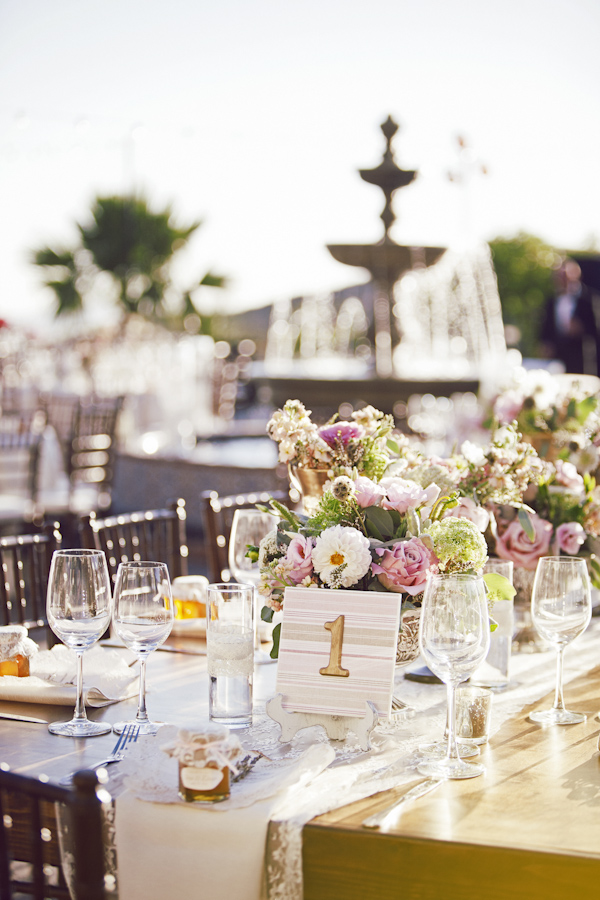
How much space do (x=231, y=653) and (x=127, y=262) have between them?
14.2 meters

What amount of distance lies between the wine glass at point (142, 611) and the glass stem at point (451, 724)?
0.46m

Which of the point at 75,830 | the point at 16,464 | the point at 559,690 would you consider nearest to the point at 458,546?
the point at 559,690

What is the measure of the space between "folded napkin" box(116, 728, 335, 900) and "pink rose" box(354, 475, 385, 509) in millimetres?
519

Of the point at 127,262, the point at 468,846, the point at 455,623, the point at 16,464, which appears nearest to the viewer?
the point at 468,846

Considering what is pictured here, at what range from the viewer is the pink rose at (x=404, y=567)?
5.23ft

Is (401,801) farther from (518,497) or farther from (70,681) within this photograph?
(518,497)

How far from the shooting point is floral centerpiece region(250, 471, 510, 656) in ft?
5.18

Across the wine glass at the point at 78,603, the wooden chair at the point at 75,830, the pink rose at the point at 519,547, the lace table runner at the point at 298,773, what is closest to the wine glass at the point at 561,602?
Answer: the lace table runner at the point at 298,773

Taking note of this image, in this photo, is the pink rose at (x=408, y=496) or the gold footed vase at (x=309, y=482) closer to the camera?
the pink rose at (x=408, y=496)

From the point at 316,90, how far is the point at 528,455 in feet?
27.3

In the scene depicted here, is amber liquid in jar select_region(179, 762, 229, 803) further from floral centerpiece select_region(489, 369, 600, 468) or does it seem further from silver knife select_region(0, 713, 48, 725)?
floral centerpiece select_region(489, 369, 600, 468)

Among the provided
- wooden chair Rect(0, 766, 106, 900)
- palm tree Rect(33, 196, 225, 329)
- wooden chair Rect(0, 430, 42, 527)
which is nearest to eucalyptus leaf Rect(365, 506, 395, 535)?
wooden chair Rect(0, 766, 106, 900)

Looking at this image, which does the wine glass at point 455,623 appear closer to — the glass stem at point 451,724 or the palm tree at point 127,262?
the glass stem at point 451,724

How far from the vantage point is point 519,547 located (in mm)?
2184
